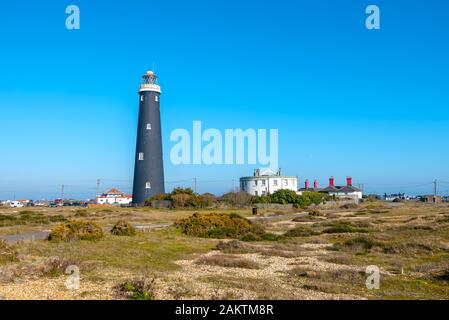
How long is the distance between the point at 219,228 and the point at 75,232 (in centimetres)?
984

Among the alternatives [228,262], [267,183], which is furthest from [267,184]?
[228,262]

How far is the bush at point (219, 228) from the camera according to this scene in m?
27.1

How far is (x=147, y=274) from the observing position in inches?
517

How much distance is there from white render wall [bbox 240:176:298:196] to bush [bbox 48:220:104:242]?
65.0 meters

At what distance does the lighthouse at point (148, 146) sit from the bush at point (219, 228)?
1123 inches

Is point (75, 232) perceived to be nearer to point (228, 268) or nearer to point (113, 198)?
point (228, 268)

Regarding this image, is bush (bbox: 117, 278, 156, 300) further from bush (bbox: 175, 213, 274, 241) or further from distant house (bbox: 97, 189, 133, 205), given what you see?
distant house (bbox: 97, 189, 133, 205)

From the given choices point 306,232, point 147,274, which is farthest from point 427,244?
point 147,274

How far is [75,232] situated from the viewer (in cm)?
2211

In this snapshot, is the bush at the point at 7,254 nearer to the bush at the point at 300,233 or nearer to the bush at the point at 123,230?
the bush at the point at 123,230

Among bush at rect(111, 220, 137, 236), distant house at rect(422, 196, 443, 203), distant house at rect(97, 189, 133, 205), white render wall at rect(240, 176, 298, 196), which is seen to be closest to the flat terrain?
Answer: bush at rect(111, 220, 137, 236)

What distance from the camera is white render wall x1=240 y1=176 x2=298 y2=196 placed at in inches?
3418
